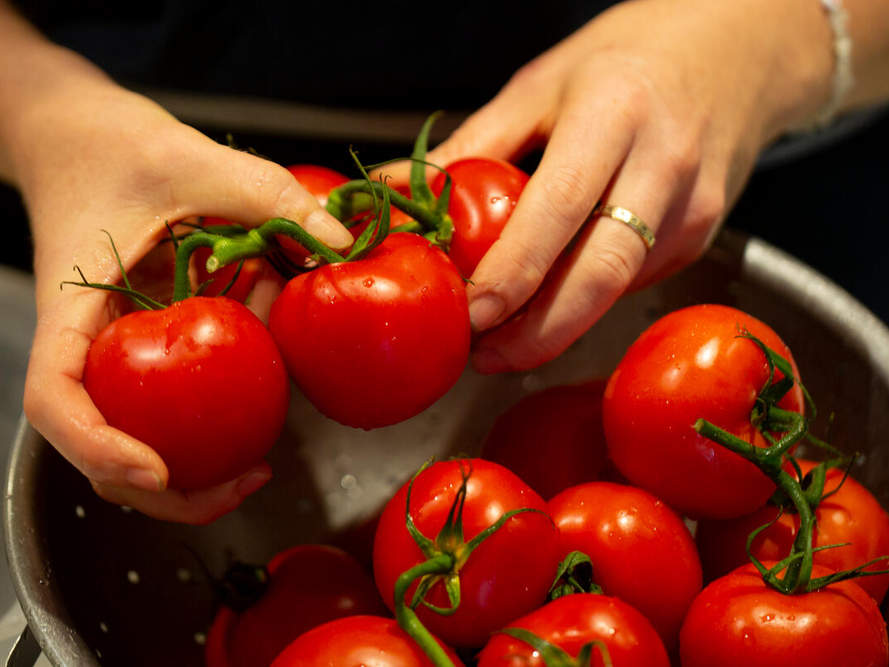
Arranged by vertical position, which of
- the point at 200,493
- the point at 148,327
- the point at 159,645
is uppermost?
the point at 148,327

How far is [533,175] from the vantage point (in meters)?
0.61

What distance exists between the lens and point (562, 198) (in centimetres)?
59

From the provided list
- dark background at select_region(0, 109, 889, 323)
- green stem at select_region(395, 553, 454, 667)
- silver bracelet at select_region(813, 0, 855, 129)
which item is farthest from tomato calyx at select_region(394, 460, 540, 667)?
dark background at select_region(0, 109, 889, 323)

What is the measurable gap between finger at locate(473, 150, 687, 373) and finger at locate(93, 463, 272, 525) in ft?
0.57

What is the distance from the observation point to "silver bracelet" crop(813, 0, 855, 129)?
816mm

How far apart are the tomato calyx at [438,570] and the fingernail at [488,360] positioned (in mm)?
146

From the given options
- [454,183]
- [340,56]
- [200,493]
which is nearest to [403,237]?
[454,183]

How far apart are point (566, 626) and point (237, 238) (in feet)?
0.94

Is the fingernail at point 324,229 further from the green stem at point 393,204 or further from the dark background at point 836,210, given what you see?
the dark background at point 836,210

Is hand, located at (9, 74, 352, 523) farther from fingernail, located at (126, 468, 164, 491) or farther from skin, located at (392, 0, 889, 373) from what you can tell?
skin, located at (392, 0, 889, 373)

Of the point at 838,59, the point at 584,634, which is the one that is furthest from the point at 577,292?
the point at 838,59

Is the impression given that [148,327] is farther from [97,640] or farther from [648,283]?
[648,283]

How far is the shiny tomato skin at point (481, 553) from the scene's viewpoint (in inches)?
19.1

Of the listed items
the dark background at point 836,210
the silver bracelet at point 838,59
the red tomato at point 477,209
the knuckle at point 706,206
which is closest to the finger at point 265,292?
the red tomato at point 477,209
